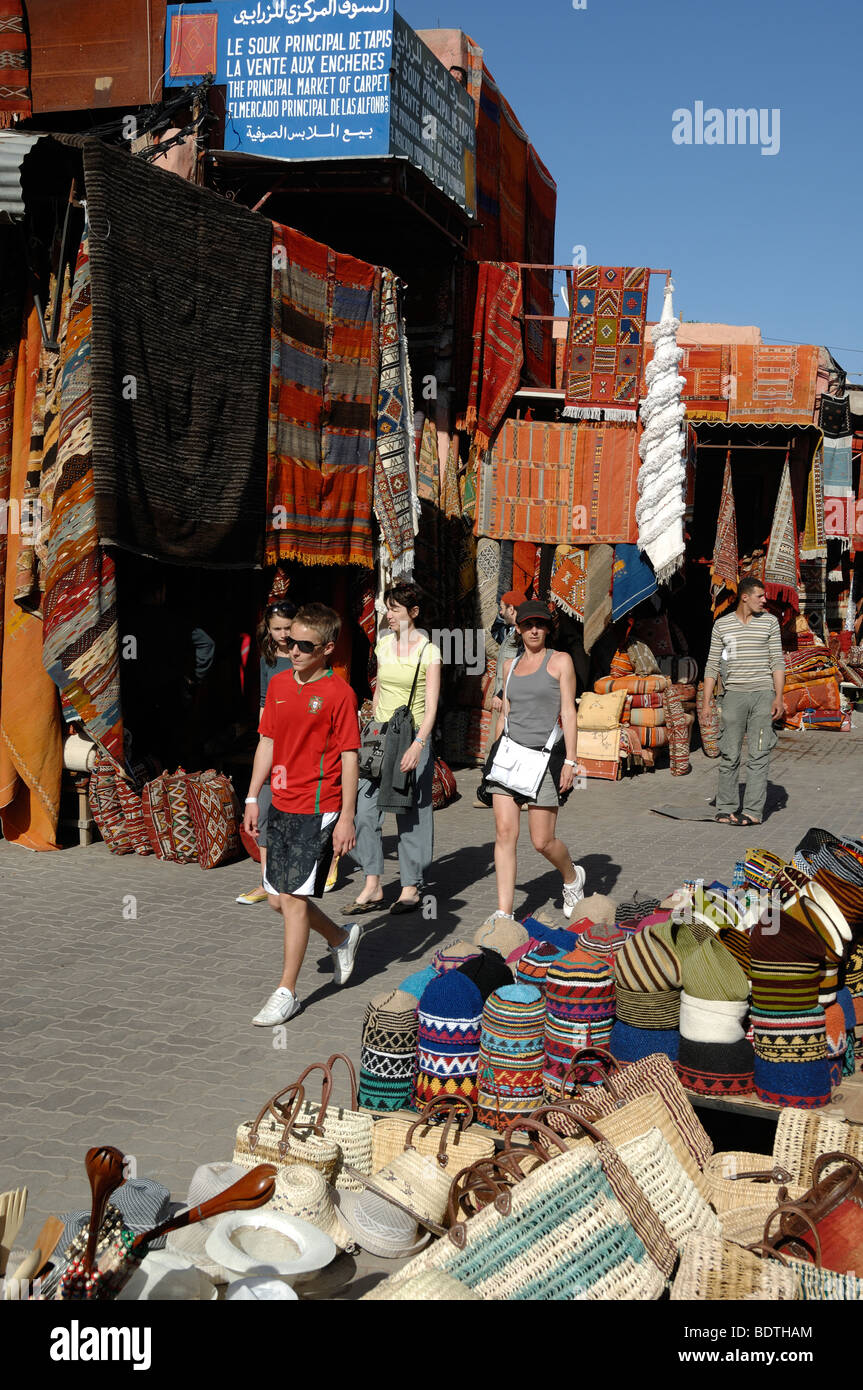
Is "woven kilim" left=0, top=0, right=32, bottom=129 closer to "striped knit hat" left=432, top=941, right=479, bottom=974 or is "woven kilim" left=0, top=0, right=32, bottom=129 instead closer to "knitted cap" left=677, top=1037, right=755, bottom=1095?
"striped knit hat" left=432, top=941, right=479, bottom=974

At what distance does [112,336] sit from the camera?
6.95 m

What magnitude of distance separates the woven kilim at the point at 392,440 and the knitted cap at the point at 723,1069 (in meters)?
6.32

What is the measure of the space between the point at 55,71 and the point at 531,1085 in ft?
29.5

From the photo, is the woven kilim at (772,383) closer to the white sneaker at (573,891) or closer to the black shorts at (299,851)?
the white sneaker at (573,891)

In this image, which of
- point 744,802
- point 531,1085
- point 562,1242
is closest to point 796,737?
point 744,802

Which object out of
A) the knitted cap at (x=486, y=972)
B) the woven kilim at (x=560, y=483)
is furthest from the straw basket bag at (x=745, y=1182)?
the woven kilim at (x=560, y=483)

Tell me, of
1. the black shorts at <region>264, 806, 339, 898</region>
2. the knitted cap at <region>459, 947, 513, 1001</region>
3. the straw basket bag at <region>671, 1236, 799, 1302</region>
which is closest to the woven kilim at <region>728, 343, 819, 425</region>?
the black shorts at <region>264, 806, 339, 898</region>

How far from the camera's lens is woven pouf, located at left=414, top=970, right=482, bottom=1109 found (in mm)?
3990

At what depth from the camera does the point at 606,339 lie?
38.7 ft

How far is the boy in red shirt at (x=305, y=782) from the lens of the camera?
5.19 metres

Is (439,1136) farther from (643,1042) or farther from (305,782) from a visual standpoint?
(305,782)

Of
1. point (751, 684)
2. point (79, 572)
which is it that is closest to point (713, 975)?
point (79, 572)

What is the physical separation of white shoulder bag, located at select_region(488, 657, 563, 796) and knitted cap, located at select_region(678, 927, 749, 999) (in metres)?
2.40

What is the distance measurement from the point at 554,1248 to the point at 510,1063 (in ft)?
3.59
